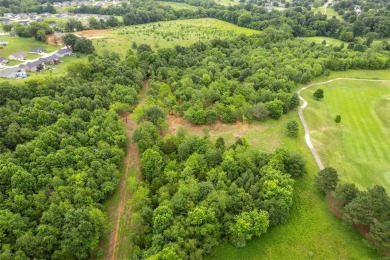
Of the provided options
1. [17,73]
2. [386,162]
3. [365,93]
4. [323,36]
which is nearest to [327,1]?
[323,36]

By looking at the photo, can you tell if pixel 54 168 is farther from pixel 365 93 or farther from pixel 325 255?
pixel 365 93

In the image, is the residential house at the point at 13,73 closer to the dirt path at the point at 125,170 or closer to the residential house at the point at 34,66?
the residential house at the point at 34,66

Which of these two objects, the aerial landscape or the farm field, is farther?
the farm field

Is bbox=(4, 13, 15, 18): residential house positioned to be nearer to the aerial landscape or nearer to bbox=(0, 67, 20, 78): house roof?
the aerial landscape

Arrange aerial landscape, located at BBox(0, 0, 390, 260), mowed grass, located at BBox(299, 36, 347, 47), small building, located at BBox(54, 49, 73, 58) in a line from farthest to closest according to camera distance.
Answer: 1. mowed grass, located at BBox(299, 36, 347, 47)
2. small building, located at BBox(54, 49, 73, 58)
3. aerial landscape, located at BBox(0, 0, 390, 260)

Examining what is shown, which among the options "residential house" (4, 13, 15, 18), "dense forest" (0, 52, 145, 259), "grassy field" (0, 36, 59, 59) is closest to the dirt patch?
"dense forest" (0, 52, 145, 259)

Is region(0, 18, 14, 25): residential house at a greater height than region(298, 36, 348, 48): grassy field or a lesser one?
greater

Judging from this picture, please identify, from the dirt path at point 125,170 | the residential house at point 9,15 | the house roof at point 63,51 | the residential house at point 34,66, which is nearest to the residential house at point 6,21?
the residential house at point 9,15

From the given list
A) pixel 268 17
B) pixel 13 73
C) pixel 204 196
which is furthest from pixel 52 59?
pixel 268 17
